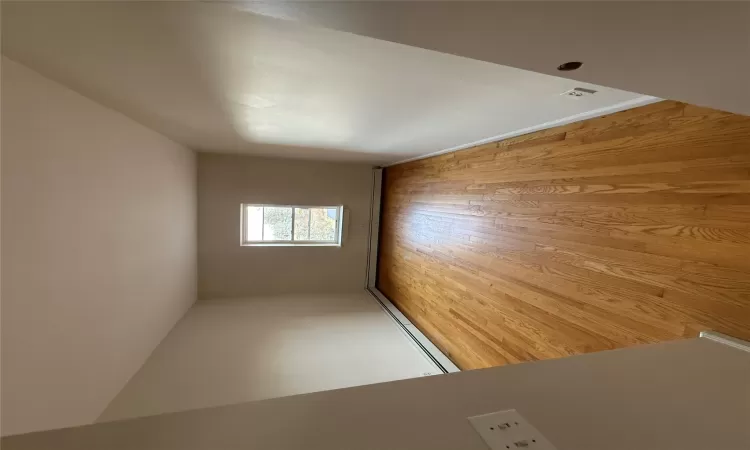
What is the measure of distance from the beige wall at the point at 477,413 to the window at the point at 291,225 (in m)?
4.48

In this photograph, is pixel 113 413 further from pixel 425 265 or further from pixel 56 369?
pixel 425 265

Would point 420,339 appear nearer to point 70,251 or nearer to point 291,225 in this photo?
point 291,225

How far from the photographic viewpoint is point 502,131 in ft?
7.60

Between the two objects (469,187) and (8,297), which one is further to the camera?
(469,187)

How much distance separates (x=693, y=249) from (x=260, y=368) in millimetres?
3164

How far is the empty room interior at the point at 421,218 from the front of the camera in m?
0.64

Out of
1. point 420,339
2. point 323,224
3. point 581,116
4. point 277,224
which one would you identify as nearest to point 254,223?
point 277,224

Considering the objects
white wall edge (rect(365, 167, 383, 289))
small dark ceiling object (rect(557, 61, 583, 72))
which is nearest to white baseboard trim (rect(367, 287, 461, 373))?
white wall edge (rect(365, 167, 383, 289))

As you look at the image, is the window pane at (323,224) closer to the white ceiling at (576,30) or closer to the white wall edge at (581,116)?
the white wall edge at (581,116)

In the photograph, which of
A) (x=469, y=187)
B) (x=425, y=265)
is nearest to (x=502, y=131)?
(x=469, y=187)

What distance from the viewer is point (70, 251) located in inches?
70.8

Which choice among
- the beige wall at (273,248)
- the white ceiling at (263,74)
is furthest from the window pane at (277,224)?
the white ceiling at (263,74)

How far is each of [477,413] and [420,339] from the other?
10.1ft

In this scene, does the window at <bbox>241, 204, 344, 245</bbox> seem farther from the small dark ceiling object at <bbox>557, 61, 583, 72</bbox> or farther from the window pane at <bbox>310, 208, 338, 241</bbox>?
the small dark ceiling object at <bbox>557, 61, 583, 72</bbox>
